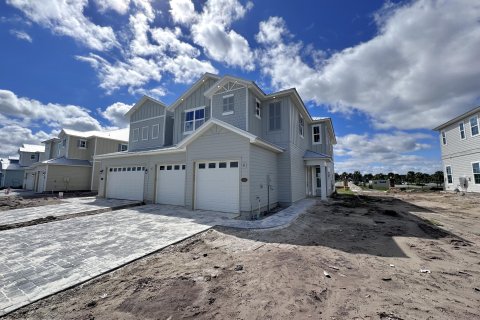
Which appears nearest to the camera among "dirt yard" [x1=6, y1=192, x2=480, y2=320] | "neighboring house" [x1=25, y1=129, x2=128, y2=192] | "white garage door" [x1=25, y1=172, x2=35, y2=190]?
Result: "dirt yard" [x1=6, y1=192, x2=480, y2=320]

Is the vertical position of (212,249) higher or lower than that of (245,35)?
lower

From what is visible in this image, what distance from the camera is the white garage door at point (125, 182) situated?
14972mm

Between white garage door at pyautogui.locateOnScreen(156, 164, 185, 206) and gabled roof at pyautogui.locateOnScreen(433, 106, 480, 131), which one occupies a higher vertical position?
gabled roof at pyautogui.locateOnScreen(433, 106, 480, 131)

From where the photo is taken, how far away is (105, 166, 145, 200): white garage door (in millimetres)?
14972

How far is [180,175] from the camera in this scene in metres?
12.9

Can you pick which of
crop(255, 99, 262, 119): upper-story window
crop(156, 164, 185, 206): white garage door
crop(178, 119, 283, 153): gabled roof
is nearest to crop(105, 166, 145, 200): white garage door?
crop(156, 164, 185, 206): white garage door

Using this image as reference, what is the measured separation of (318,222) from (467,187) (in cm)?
2036

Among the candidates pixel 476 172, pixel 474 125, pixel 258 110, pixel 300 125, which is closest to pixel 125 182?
pixel 258 110

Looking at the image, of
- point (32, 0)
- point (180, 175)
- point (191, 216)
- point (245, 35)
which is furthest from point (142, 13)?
point (191, 216)

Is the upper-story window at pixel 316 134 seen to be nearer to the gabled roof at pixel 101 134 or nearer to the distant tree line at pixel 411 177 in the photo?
the gabled roof at pixel 101 134

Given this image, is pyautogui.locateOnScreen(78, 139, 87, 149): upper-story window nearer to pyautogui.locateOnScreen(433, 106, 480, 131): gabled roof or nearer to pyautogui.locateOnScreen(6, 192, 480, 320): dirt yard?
pyautogui.locateOnScreen(6, 192, 480, 320): dirt yard

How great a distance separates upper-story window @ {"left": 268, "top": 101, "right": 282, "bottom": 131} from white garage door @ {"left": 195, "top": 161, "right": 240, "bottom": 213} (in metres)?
4.85

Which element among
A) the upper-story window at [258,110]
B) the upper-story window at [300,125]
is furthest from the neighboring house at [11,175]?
the upper-story window at [300,125]

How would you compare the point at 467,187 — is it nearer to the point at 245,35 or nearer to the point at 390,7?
the point at 390,7
